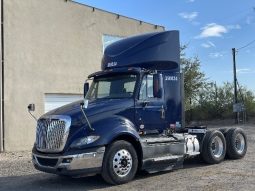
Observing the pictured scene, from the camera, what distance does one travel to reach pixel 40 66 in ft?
69.8

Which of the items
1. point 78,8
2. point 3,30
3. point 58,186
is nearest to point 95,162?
point 58,186

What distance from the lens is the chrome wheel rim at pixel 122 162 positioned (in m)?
10.1

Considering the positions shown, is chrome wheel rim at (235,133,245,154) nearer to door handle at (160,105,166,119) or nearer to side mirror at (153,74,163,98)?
door handle at (160,105,166,119)

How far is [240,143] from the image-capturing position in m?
14.1

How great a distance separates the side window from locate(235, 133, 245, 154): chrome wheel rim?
4132 millimetres

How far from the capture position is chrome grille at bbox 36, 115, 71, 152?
981 cm

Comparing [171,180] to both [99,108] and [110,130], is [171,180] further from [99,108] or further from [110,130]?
[99,108]

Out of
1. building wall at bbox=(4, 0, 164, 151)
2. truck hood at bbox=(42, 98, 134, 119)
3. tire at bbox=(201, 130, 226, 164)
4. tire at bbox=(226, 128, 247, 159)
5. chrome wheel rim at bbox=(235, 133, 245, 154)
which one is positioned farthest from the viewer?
building wall at bbox=(4, 0, 164, 151)

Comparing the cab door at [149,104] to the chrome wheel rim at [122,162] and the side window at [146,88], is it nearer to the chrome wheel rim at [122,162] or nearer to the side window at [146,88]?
the side window at [146,88]

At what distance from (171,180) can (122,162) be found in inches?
48.8

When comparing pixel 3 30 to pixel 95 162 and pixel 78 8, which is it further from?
pixel 95 162

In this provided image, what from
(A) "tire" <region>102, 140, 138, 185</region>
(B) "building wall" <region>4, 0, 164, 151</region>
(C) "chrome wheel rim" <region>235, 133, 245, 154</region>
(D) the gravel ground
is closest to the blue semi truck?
(A) "tire" <region>102, 140, 138, 185</region>

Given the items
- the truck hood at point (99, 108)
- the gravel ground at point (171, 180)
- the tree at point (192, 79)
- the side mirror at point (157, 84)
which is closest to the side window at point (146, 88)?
the side mirror at point (157, 84)

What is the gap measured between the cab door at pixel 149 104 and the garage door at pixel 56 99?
10854 millimetres
